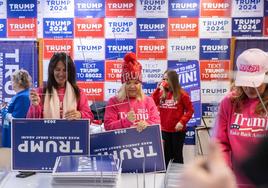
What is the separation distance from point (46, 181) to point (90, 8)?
3229 millimetres

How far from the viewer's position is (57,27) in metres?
4.52

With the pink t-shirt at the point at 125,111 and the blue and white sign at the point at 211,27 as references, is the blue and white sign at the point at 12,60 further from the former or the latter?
the pink t-shirt at the point at 125,111

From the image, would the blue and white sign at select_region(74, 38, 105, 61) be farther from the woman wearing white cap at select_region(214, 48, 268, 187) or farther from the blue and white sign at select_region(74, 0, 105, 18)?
the woman wearing white cap at select_region(214, 48, 268, 187)

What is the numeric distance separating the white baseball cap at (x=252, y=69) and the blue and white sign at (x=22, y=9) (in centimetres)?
366

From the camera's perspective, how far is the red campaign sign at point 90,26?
4.51 metres

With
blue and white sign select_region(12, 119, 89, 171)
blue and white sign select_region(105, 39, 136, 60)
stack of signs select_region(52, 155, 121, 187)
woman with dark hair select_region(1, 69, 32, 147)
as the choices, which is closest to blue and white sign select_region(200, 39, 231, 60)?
blue and white sign select_region(105, 39, 136, 60)

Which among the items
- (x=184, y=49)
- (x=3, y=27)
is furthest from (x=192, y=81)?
(x=3, y=27)

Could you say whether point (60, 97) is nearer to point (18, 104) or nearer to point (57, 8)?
point (18, 104)

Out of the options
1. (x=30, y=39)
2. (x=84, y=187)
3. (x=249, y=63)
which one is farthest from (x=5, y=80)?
(x=249, y=63)

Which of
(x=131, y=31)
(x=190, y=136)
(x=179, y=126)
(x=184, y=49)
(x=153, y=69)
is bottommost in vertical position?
(x=190, y=136)

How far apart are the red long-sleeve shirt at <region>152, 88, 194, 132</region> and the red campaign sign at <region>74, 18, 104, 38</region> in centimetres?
115

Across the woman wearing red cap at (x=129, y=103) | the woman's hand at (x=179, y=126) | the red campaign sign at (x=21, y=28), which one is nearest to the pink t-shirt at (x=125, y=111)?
the woman wearing red cap at (x=129, y=103)

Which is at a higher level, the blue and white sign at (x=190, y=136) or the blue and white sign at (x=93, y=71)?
the blue and white sign at (x=93, y=71)

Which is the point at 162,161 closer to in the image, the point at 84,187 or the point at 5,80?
the point at 84,187
